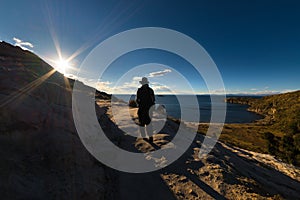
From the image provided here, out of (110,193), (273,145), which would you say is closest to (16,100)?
(110,193)

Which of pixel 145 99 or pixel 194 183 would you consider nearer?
pixel 194 183

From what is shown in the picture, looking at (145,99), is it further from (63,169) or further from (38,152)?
(38,152)

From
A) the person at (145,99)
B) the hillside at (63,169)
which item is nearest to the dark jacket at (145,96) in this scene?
the person at (145,99)

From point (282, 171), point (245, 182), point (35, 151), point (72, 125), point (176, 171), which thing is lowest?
point (282, 171)

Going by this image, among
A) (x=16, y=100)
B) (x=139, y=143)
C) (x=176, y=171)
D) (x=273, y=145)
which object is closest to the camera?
(x=16, y=100)

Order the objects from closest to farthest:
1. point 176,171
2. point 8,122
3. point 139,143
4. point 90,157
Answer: point 8,122, point 90,157, point 176,171, point 139,143

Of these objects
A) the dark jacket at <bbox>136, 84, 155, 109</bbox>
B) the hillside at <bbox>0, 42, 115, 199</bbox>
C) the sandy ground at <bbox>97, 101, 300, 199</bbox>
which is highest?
the dark jacket at <bbox>136, 84, 155, 109</bbox>

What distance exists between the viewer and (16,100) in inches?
244

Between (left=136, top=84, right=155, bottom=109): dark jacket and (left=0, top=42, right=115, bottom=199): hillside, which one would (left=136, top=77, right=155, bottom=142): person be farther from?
(left=0, top=42, right=115, bottom=199): hillside

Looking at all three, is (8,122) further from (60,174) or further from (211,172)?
(211,172)

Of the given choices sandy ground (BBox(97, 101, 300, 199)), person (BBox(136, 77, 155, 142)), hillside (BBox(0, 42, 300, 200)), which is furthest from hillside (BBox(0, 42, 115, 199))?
person (BBox(136, 77, 155, 142))

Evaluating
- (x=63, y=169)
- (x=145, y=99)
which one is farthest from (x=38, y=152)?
(x=145, y=99)

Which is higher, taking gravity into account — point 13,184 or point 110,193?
point 13,184

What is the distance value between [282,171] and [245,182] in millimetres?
7268
